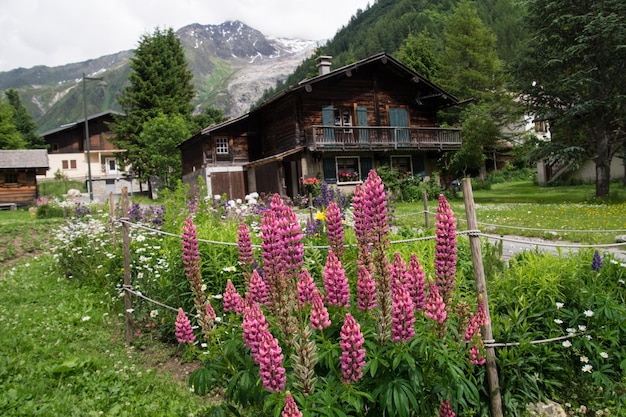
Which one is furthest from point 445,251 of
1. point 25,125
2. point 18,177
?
point 25,125

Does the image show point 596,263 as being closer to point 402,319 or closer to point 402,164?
point 402,319

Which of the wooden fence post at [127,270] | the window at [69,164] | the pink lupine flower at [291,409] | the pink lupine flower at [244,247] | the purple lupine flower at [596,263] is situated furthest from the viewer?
the window at [69,164]

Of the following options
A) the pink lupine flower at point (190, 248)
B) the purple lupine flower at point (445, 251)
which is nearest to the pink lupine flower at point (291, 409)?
the purple lupine flower at point (445, 251)

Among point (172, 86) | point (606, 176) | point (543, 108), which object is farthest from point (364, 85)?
point (172, 86)

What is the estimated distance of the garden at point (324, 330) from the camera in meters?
2.33

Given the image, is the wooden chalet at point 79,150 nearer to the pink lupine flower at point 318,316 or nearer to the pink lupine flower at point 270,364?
the pink lupine flower at point 318,316

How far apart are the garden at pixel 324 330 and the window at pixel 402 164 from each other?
20251 mm

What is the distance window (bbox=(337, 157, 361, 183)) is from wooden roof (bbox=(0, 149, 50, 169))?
Result: 22.7 m

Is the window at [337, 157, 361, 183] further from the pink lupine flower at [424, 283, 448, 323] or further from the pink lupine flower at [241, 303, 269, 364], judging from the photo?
the pink lupine flower at [241, 303, 269, 364]

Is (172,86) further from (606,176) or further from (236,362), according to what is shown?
(236,362)

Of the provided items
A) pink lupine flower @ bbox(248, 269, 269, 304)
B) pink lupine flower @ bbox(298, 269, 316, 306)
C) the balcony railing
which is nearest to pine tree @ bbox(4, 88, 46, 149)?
the balcony railing

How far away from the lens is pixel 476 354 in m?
2.93

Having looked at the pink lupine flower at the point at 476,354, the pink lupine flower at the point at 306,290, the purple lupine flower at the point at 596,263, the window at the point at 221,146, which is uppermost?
the window at the point at 221,146

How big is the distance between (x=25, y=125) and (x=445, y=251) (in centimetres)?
7261
